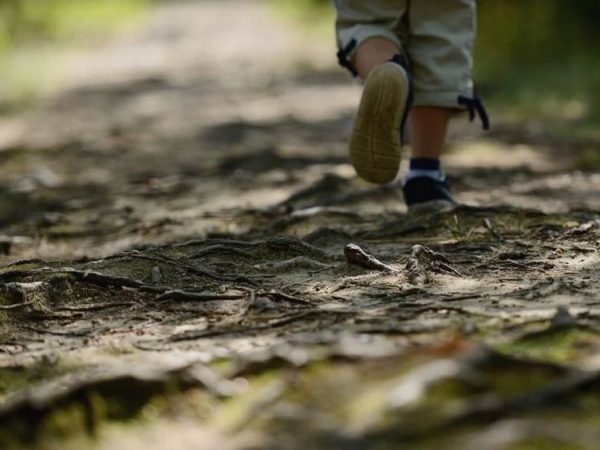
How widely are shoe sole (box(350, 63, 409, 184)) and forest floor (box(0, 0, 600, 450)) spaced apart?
0.66 ft

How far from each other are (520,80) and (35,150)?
4.09m

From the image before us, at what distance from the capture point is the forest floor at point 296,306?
62.7 inches

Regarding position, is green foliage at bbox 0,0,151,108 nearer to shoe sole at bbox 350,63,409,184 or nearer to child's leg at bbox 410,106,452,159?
child's leg at bbox 410,106,452,159

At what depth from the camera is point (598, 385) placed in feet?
5.31

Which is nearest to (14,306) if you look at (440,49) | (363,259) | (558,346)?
(363,259)

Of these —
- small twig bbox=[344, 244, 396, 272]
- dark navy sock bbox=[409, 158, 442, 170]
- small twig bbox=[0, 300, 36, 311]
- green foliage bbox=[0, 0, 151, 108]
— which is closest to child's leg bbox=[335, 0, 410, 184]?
dark navy sock bbox=[409, 158, 442, 170]

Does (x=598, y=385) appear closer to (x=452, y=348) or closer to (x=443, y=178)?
(x=452, y=348)

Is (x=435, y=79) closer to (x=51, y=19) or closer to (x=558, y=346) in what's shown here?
(x=558, y=346)

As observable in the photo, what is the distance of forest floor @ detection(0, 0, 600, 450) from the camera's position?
1592 mm

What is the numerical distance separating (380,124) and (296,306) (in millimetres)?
942

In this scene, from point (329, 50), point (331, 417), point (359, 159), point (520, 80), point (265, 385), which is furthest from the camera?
point (329, 50)

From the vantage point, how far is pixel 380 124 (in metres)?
3.06

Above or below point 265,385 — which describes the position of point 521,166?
below

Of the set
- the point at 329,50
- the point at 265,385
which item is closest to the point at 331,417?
the point at 265,385
